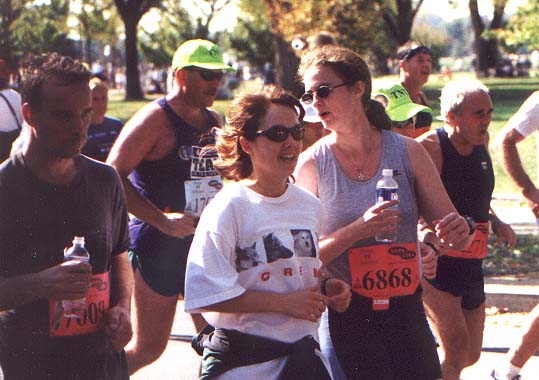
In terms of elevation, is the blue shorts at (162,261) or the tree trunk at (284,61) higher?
the blue shorts at (162,261)

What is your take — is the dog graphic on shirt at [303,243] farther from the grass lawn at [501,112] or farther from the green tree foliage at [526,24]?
the green tree foliage at [526,24]

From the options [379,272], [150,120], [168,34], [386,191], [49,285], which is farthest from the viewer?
[168,34]

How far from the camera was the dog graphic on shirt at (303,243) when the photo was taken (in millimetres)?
3852

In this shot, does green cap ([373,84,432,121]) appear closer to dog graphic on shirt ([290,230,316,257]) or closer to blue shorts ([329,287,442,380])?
blue shorts ([329,287,442,380])

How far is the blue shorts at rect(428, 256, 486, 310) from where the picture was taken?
5.89m

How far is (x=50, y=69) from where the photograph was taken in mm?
3594

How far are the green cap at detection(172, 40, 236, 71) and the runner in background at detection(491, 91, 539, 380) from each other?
70.7 inches

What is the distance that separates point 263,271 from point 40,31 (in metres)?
63.3

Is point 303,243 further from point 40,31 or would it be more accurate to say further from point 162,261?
point 40,31

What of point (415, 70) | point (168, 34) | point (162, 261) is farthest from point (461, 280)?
point (168, 34)

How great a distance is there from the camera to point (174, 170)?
5.82m

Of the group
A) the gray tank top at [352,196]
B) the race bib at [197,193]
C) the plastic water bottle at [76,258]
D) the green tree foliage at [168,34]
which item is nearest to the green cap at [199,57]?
the race bib at [197,193]

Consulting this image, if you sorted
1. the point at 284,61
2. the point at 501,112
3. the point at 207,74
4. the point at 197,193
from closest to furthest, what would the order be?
1. the point at 197,193
2. the point at 207,74
3. the point at 284,61
4. the point at 501,112

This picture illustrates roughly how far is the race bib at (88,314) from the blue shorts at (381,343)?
1.06 m
